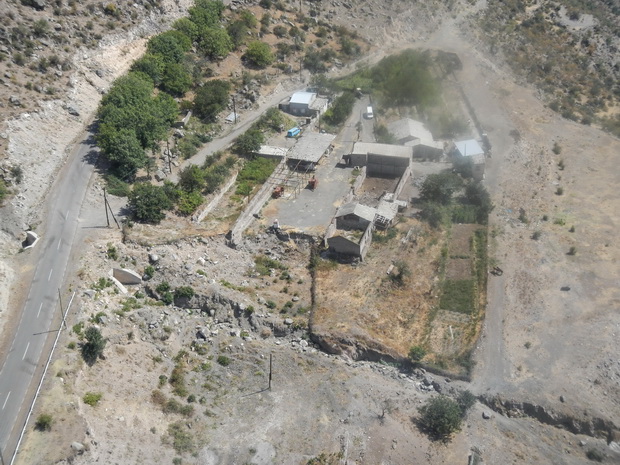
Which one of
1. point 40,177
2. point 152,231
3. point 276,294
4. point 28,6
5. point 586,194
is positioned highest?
point 28,6

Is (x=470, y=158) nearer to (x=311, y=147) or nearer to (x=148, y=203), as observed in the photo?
(x=311, y=147)

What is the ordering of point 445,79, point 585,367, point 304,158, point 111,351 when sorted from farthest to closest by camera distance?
point 445,79 < point 304,158 < point 585,367 < point 111,351

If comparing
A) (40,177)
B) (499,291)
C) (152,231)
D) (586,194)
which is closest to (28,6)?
(40,177)

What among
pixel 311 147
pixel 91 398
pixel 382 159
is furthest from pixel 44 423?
pixel 382 159

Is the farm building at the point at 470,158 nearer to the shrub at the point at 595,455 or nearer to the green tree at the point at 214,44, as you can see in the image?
the green tree at the point at 214,44

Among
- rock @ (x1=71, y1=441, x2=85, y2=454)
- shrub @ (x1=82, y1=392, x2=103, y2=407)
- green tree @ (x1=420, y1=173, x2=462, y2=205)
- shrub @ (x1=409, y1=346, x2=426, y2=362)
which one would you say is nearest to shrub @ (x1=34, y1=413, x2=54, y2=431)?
rock @ (x1=71, y1=441, x2=85, y2=454)

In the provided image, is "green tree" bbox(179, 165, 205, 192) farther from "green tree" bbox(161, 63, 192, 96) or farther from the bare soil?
"green tree" bbox(161, 63, 192, 96)

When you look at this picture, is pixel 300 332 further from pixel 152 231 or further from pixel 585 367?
pixel 585 367
